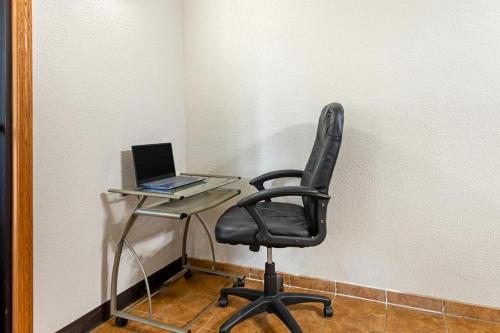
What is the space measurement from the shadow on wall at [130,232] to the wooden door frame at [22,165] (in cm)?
42

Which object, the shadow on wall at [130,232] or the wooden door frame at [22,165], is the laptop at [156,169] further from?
the wooden door frame at [22,165]

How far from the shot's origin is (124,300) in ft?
6.33

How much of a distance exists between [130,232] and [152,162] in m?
0.44

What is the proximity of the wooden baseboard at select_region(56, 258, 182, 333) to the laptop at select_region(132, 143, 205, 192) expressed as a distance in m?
0.68

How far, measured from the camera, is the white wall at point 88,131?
1463 mm

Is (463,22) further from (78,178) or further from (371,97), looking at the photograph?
(78,178)

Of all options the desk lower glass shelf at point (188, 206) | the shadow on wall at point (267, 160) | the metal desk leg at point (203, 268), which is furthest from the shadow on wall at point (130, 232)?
the shadow on wall at point (267, 160)

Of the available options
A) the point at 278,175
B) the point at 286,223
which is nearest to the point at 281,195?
the point at 286,223

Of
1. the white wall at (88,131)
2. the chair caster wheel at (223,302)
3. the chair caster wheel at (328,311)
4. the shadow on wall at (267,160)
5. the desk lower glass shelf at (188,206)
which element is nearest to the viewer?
the white wall at (88,131)

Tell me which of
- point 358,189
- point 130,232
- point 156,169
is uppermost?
point 156,169

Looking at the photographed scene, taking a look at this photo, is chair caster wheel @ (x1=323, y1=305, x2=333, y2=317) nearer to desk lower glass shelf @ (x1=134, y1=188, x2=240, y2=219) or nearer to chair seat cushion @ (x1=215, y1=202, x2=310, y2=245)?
chair seat cushion @ (x1=215, y1=202, x2=310, y2=245)

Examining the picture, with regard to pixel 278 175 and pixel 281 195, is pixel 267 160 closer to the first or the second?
pixel 278 175

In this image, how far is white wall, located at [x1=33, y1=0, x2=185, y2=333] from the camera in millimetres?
1463

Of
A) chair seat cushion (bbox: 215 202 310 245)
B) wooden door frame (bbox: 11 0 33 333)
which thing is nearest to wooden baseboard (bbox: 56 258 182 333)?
wooden door frame (bbox: 11 0 33 333)
